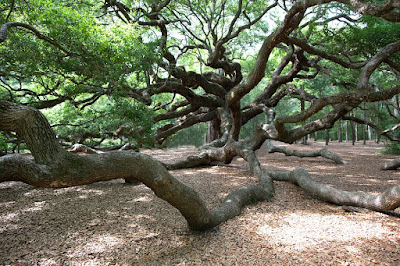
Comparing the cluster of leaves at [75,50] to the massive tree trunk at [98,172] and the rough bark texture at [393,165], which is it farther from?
the rough bark texture at [393,165]

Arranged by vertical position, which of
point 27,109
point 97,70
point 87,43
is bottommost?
point 27,109

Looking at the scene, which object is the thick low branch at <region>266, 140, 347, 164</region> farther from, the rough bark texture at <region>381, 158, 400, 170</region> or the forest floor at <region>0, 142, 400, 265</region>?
the forest floor at <region>0, 142, 400, 265</region>

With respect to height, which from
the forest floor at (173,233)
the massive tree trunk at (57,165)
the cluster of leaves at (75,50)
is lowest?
the forest floor at (173,233)

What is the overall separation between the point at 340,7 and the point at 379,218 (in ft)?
23.0

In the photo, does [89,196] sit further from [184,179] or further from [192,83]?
[192,83]

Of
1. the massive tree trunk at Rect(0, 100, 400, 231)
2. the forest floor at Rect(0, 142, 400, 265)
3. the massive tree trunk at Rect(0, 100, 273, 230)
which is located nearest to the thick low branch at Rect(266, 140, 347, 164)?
the forest floor at Rect(0, 142, 400, 265)

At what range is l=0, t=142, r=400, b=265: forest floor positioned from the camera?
2.31 meters

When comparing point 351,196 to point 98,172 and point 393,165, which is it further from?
point 393,165

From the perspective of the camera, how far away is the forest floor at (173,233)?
2311 mm

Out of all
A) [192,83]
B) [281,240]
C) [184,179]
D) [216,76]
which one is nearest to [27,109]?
[281,240]

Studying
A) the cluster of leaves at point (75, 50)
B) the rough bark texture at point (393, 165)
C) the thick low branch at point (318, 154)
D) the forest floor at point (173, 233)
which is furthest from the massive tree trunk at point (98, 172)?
the thick low branch at point (318, 154)

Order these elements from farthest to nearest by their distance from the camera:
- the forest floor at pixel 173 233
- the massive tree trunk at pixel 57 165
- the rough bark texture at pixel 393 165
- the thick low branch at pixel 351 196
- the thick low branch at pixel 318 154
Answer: the thick low branch at pixel 318 154 < the rough bark texture at pixel 393 165 < the thick low branch at pixel 351 196 < the forest floor at pixel 173 233 < the massive tree trunk at pixel 57 165

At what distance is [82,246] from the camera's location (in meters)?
2.53

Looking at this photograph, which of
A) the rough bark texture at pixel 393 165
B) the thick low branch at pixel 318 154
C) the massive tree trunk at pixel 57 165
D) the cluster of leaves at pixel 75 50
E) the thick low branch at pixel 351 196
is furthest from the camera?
the thick low branch at pixel 318 154
